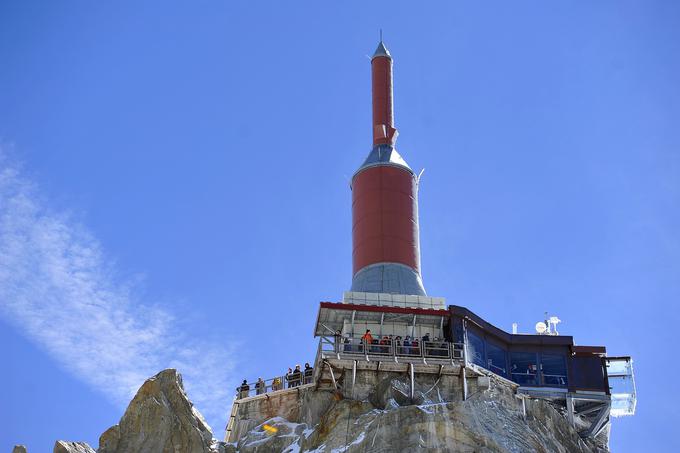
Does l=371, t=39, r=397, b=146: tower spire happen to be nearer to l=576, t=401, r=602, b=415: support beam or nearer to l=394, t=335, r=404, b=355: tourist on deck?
l=394, t=335, r=404, b=355: tourist on deck

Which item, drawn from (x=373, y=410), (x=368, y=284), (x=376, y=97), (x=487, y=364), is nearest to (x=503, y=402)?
(x=487, y=364)

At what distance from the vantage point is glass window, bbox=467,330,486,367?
84.8 m

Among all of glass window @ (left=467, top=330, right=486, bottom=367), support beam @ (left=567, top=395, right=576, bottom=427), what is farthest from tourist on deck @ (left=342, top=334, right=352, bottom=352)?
support beam @ (left=567, top=395, right=576, bottom=427)

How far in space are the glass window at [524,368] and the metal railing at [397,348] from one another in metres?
6.10

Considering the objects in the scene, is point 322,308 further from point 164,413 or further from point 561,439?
point 561,439

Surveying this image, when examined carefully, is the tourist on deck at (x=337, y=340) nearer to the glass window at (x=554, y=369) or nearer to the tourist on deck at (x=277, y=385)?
the tourist on deck at (x=277, y=385)

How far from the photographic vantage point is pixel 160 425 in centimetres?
7875

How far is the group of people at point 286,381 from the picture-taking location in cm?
8388

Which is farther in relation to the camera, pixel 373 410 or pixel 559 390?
pixel 559 390

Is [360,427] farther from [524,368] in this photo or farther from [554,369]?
[554,369]

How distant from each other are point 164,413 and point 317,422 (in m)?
10.8

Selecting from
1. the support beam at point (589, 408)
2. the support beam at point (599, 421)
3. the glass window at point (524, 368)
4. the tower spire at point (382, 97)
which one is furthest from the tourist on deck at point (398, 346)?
the tower spire at point (382, 97)

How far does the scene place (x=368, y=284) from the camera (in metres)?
94.6

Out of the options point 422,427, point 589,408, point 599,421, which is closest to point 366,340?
point 422,427
